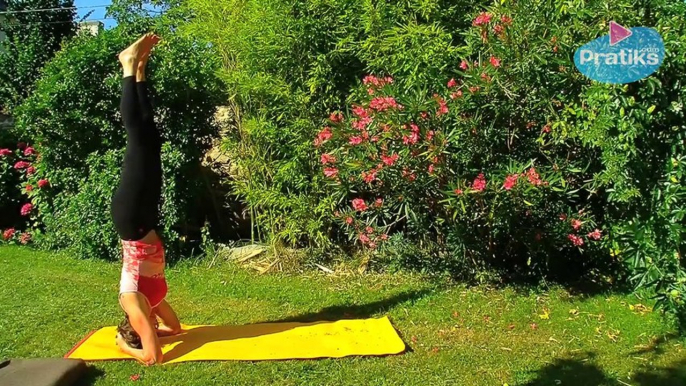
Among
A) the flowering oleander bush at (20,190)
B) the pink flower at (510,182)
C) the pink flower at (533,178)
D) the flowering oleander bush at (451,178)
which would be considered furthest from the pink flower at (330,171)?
the flowering oleander bush at (20,190)

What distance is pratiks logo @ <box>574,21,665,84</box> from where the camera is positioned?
373 centimetres

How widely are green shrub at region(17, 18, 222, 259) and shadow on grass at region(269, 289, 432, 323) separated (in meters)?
2.18

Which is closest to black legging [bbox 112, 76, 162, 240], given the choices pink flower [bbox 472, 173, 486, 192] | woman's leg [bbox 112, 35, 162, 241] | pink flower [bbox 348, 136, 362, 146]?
woman's leg [bbox 112, 35, 162, 241]

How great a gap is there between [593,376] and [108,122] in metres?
5.10

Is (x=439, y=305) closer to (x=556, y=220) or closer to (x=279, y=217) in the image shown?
(x=556, y=220)

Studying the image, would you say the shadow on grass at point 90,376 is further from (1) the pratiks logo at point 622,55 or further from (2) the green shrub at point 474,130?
(1) the pratiks logo at point 622,55

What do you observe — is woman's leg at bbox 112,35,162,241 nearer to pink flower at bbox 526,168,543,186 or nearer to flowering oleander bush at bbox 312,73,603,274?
flowering oleander bush at bbox 312,73,603,274

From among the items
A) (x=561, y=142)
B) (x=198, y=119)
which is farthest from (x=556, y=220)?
(x=198, y=119)

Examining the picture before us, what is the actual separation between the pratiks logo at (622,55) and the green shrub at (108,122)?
148 inches

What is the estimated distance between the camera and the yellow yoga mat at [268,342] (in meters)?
3.91

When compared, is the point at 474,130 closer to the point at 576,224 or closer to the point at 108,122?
the point at 576,224

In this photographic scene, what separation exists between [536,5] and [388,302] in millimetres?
2485

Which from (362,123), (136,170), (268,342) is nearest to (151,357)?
(268,342)

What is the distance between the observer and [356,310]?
4.88 meters
